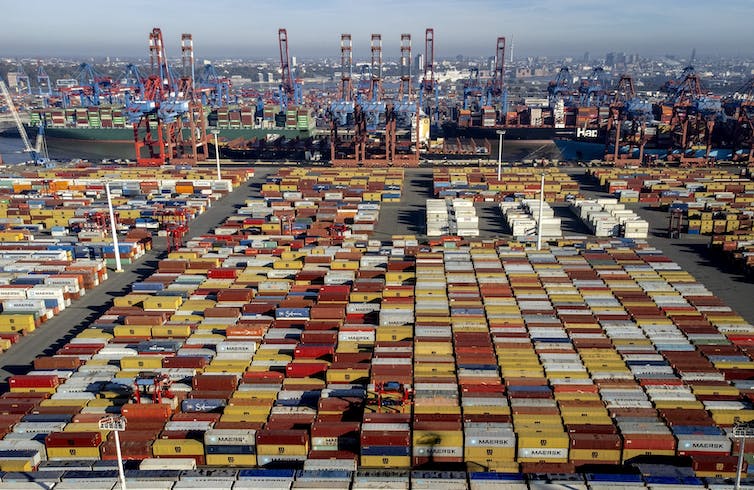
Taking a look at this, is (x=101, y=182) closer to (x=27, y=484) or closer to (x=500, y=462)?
(x=27, y=484)

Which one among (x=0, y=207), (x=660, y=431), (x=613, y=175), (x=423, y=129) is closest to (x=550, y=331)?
(x=660, y=431)

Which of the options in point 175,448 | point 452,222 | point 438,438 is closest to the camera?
point 438,438

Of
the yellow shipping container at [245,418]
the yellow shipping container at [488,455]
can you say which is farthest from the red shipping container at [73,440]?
the yellow shipping container at [488,455]

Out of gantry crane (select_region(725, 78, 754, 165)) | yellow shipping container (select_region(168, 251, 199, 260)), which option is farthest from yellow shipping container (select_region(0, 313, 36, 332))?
gantry crane (select_region(725, 78, 754, 165))

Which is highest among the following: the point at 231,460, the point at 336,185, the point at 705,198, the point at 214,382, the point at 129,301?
the point at 336,185

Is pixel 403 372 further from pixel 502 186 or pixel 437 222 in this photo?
pixel 502 186

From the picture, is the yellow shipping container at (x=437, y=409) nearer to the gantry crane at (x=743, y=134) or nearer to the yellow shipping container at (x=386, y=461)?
the yellow shipping container at (x=386, y=461)

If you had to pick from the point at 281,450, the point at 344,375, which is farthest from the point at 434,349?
the point at 281,450
